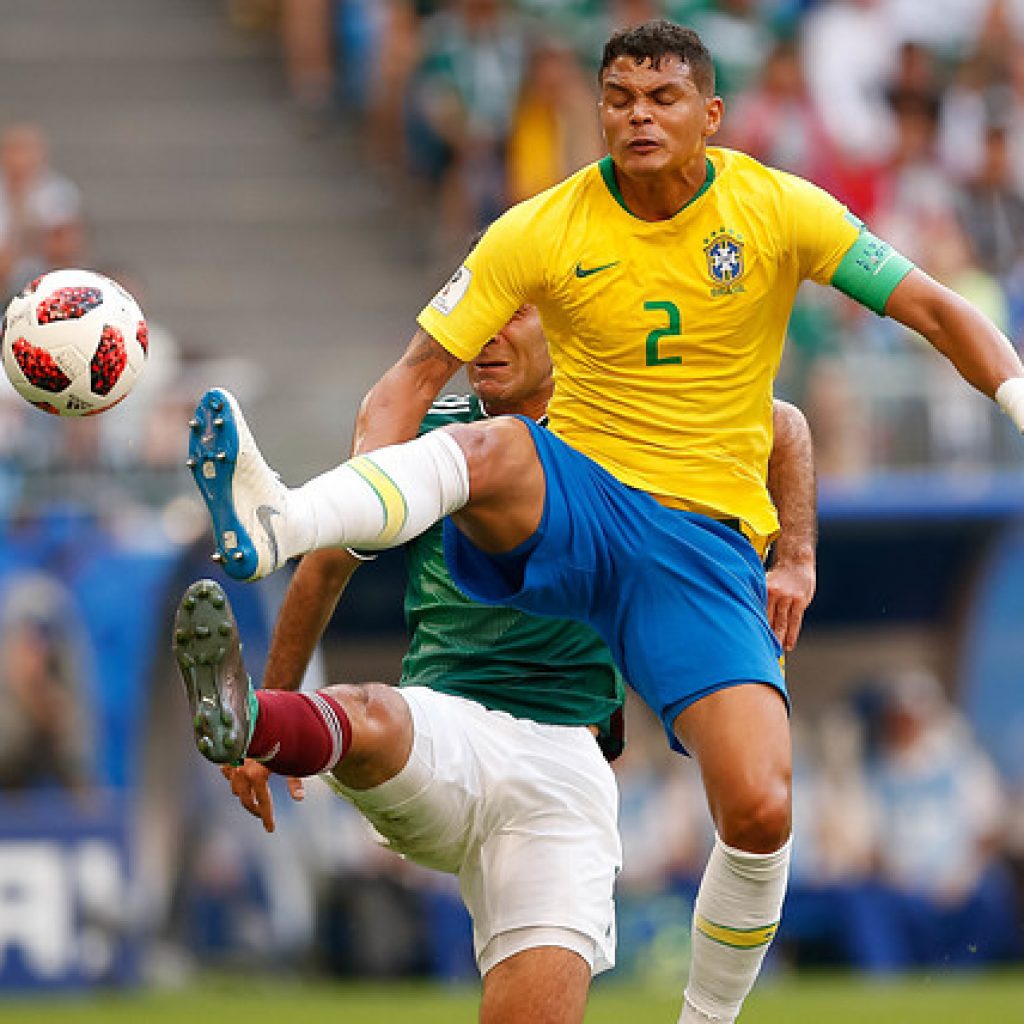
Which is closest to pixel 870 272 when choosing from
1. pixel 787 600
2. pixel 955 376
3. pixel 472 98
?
pixel 787 600

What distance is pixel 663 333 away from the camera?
22.9 ft

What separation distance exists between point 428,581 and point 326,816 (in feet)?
23.6

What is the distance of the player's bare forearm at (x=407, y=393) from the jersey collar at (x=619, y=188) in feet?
1.98

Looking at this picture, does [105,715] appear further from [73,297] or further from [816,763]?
[73,297]

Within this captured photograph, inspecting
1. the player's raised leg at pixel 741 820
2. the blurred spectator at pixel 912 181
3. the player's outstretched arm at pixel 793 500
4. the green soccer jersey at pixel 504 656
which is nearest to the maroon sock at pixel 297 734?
the green soccer jersey at pixel 504 656

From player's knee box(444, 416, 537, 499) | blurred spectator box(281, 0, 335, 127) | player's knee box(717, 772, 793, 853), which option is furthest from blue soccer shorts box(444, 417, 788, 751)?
blurred spectator box(281, 0, 335, 127)

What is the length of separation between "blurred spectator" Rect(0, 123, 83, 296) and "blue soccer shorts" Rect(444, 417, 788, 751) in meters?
7.96

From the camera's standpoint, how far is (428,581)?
296 inches

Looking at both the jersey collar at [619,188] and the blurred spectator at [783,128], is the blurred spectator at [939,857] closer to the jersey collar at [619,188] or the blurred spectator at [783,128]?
the blurred spectator at [783,128]

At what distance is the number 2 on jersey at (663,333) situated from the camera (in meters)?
6.96

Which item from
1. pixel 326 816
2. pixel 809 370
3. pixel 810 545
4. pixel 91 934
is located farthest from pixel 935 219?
pixel 810 545

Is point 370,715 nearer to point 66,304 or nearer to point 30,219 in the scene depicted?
point 66,304

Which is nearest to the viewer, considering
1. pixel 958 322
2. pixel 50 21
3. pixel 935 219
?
pixel 958 322

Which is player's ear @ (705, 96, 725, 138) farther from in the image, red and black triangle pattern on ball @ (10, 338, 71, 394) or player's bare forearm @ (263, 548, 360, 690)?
red and black triangle pattern on ball @ (10, 338, 71, 394)
